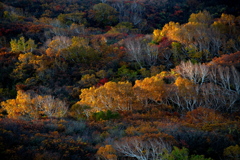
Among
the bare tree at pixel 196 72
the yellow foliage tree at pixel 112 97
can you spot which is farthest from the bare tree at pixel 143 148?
the bare tree at pixel 196 72

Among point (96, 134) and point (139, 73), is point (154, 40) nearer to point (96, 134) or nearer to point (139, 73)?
point (139, 73)

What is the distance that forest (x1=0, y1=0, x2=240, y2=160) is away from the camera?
34.4 feet

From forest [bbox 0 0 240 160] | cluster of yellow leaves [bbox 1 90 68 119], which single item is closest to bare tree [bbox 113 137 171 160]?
forest [bbox 0 0 240 160]

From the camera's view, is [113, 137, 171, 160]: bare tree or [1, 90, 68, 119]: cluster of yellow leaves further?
[1, 90, 68, 119]: cluster of yellow leaves

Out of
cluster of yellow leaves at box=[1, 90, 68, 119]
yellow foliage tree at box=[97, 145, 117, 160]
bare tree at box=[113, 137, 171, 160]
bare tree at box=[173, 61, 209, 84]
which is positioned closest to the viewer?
yellow foliage tree at box=[97, 145, 117, 160]

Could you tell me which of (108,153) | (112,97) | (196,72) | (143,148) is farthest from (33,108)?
(196,72)

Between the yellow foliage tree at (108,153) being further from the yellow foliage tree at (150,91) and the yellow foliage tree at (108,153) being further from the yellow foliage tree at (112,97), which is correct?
the yellow foliage tree at (150,91)

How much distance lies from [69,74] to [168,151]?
32.1 meters

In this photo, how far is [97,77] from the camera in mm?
37250

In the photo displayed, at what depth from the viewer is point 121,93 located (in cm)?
2319

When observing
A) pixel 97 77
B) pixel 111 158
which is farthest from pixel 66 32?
pixel 111 158

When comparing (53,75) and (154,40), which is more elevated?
(154,40)

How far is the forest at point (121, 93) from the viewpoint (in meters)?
10.5

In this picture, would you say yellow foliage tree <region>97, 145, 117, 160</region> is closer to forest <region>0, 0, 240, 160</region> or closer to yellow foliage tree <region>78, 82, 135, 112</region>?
forest <region>0, 0, 240, 160</region>
